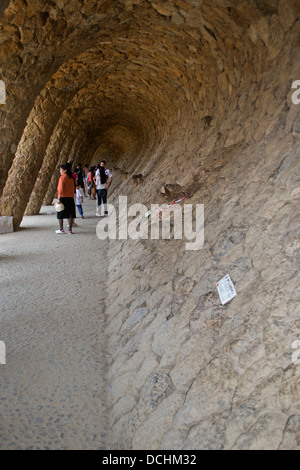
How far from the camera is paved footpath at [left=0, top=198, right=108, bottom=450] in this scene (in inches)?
100.0

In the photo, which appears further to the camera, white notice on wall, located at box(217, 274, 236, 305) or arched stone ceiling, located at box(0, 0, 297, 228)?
arched stone ceiling, located at box(0, 0, 297, 228)

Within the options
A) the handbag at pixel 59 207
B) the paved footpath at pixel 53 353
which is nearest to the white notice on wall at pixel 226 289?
the paved footpath at pixel 53 353

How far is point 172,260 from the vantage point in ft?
13.2

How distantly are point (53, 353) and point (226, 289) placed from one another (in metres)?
1.69

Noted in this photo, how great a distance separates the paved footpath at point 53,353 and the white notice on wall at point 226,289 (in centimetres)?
112

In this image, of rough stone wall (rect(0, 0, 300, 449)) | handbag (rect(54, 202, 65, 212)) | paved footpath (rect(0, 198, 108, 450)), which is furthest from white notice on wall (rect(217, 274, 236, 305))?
handbag (rect(54, 202, 65, 212))

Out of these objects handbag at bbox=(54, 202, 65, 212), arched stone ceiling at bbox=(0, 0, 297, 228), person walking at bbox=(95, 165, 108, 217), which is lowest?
handbag at bbox=(54, 202, 65, 212)

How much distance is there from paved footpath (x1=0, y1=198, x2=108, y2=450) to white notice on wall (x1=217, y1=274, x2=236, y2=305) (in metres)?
1.12

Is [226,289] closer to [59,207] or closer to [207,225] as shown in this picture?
[207,225]

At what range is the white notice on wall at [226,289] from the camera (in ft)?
8.65

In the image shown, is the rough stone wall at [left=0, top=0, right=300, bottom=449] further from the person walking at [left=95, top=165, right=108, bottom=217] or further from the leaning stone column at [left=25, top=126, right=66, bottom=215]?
the leaning stone column at [left=25, top=126, right=66, bottom=215]

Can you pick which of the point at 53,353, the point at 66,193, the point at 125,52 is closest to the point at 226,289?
the point at 53,353

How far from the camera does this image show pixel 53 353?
138 inches
